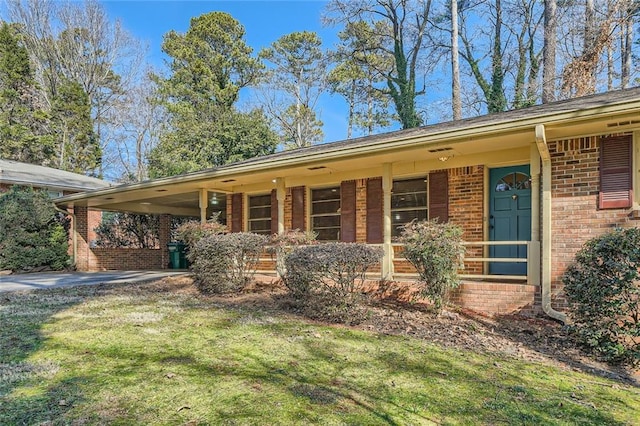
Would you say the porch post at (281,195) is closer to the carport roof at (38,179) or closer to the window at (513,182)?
the window at (513,182)

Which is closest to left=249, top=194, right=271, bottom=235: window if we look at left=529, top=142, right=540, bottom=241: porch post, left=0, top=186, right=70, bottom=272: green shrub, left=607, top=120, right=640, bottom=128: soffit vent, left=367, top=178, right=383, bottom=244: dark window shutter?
left=367, top=178, right=383, bottom=244: dark window shutter

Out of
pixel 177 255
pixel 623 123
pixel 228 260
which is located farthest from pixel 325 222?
pixel 177 255

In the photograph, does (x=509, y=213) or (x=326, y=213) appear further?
(x=326, y=213)

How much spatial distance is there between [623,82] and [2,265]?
24.7 meters

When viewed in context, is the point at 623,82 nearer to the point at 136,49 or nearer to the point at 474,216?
the point at 474,216

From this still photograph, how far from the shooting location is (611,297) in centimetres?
461

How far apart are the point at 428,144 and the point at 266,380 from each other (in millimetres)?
4834

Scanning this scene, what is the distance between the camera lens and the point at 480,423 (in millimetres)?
2879

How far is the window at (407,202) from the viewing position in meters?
8.62

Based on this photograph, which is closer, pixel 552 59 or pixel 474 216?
pixel 474 216

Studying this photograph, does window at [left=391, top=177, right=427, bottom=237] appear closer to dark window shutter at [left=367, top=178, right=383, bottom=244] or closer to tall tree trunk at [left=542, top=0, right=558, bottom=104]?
dark window shutter at [left=367, top=178, right=383, bottom=244]

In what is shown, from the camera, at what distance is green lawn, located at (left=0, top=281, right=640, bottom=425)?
2938mm

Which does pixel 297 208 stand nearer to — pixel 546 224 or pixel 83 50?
pixel 546 224

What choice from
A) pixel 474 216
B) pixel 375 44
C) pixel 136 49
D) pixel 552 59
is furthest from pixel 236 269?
pixel 136 49
